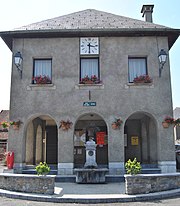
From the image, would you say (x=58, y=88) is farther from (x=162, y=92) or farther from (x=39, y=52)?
(x=162, y=92)

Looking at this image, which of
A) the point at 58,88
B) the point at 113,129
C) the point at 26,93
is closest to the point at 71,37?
the point at 58,88

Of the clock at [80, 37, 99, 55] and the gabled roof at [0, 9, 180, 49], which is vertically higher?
the gabled roof at [0, 9, 180, 49]

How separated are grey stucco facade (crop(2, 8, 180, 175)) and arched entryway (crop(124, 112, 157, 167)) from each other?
1.74 metres

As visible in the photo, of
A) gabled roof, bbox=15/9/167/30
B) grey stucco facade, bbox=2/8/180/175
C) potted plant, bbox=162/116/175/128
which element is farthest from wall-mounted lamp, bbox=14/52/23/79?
potted plant, bbox=162/116/175/128

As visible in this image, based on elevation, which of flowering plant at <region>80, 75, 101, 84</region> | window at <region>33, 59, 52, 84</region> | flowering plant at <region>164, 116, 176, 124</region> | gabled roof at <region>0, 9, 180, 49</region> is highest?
gabled roof at <region>0, 9, 180, 49</region>

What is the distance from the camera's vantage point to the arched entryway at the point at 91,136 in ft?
52.3

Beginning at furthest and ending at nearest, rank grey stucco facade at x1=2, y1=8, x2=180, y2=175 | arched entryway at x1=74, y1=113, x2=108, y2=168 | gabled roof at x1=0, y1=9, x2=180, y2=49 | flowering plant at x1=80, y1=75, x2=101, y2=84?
arched entryway at x1=74, y1=113, x2=108, y2=168 → gabled roof at x1=0, y1=9, x2=180, y2=49 → flowering plant at x1=80, y1=75, x2=101, y2=84 → grey stucco facade at x1=2, y1=8, x2=180, y2=175

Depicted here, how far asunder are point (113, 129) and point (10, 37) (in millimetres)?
7521

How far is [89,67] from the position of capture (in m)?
14.0

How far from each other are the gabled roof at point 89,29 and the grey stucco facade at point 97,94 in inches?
7.7

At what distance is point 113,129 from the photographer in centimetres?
1299

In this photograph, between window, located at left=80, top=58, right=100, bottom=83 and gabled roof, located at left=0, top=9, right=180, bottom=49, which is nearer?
gabled roof, located at left=0, top=9, right=180, bottom=49

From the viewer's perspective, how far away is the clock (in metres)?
13.8

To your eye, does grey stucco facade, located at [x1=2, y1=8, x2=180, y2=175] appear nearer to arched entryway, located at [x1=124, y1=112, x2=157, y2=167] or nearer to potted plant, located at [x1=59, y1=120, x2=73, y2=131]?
potted plant, located at [x1=59, y1=120, x2=73, y2=131]
